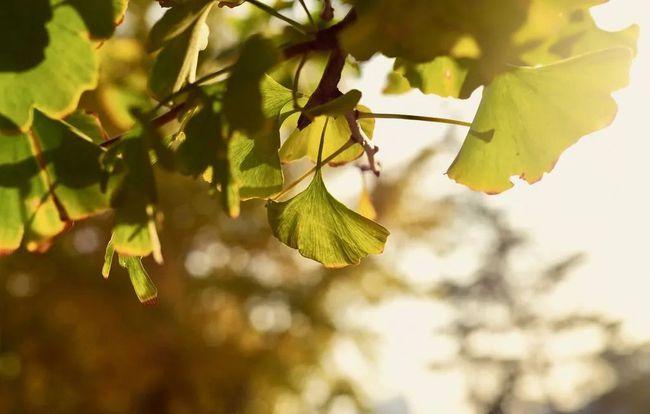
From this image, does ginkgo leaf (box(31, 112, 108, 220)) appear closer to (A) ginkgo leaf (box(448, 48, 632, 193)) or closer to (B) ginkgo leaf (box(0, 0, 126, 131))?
(B) ginkgo leaf (box(0, 0, 126, 131))

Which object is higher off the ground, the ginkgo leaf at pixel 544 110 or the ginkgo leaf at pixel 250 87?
the ginkgo leaf at pixel 250 87

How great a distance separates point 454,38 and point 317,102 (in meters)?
0.10

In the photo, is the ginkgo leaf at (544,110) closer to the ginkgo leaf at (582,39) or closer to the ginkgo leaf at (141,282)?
the ginkgo leaf at (582,39)

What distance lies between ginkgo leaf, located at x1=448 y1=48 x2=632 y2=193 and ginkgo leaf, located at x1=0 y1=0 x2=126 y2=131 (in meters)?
0.20

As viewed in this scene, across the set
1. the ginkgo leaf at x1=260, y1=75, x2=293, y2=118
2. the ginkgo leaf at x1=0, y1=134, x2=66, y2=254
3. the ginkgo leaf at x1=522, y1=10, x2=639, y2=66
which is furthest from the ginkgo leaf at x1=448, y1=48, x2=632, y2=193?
the ginkgo leaf at x1=0, y1=134, x2=66, y2=254

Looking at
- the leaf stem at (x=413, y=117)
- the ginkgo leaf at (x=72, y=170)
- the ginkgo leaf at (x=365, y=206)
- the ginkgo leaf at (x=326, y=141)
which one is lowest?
the ginkgo leaf at (x=365, y=206)

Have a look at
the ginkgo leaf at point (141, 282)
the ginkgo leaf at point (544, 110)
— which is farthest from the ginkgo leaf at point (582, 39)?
the ginkgo leaf at point (141, 282)

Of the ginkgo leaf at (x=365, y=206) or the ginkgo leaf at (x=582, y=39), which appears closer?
the ginkgo leaf at (x=582, y=39)

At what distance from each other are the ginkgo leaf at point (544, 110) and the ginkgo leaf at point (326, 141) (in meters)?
0.10

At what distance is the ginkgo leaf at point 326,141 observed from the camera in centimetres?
45

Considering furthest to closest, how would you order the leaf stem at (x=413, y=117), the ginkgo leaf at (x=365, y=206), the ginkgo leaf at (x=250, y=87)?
the ginkgo leaf at (x=365, y=206), the leaf stem at (x=413, y=117), the ginkgo leaf at (x=250, y=87)

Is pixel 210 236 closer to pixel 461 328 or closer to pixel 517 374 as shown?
pixel 461 328

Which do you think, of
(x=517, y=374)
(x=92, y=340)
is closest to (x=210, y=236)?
(x=92, y=340)

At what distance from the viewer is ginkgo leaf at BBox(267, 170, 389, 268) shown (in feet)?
1.39
